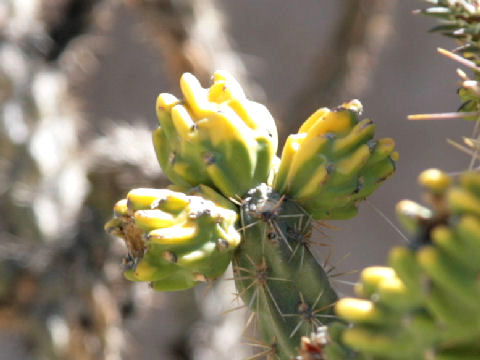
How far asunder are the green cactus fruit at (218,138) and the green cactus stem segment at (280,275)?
0.12 feet

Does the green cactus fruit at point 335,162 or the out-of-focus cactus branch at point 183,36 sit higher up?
the green cactus fruit at point 335,162

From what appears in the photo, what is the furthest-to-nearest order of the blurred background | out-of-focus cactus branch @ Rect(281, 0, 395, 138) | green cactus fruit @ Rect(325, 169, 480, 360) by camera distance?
1. out-of-focus cactus branch @ Rect(281, 0, 395, 138)
2. the blurred background
3. green cactus fruit @ Rect(325, 169, 480, 360)

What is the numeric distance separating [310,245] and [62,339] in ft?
5.41

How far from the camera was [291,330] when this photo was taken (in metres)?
0.92

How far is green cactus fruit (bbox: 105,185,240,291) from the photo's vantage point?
2.82 ft

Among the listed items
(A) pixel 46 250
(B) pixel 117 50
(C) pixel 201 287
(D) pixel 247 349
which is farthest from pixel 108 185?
(B) pixel 117 50

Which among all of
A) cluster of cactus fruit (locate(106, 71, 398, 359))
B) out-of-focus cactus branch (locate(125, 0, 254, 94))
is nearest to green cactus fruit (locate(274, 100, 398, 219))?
cluster of cactus fruit (locate(106, 71, 398, 359))

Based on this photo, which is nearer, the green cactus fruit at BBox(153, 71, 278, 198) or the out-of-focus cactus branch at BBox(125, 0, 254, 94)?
the green cactus fruit at BBox(153, 71, 278, 198)

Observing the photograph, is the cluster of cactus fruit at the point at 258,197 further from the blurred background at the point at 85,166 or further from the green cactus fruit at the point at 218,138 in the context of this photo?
the blurred background at the point at 85,166

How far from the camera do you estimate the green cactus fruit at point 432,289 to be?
505 millimetres

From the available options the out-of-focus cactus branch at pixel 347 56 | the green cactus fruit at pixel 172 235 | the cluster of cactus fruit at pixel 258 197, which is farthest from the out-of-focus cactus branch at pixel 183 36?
the green cactus fruit at pixel 172 235

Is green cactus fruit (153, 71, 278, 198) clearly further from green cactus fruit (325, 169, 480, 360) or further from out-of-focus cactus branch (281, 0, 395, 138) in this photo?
out-of-focus cactus branch (281, 0, 395, 138)

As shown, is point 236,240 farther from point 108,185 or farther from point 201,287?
point 201,287

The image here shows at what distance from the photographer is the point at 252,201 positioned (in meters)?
0.95
